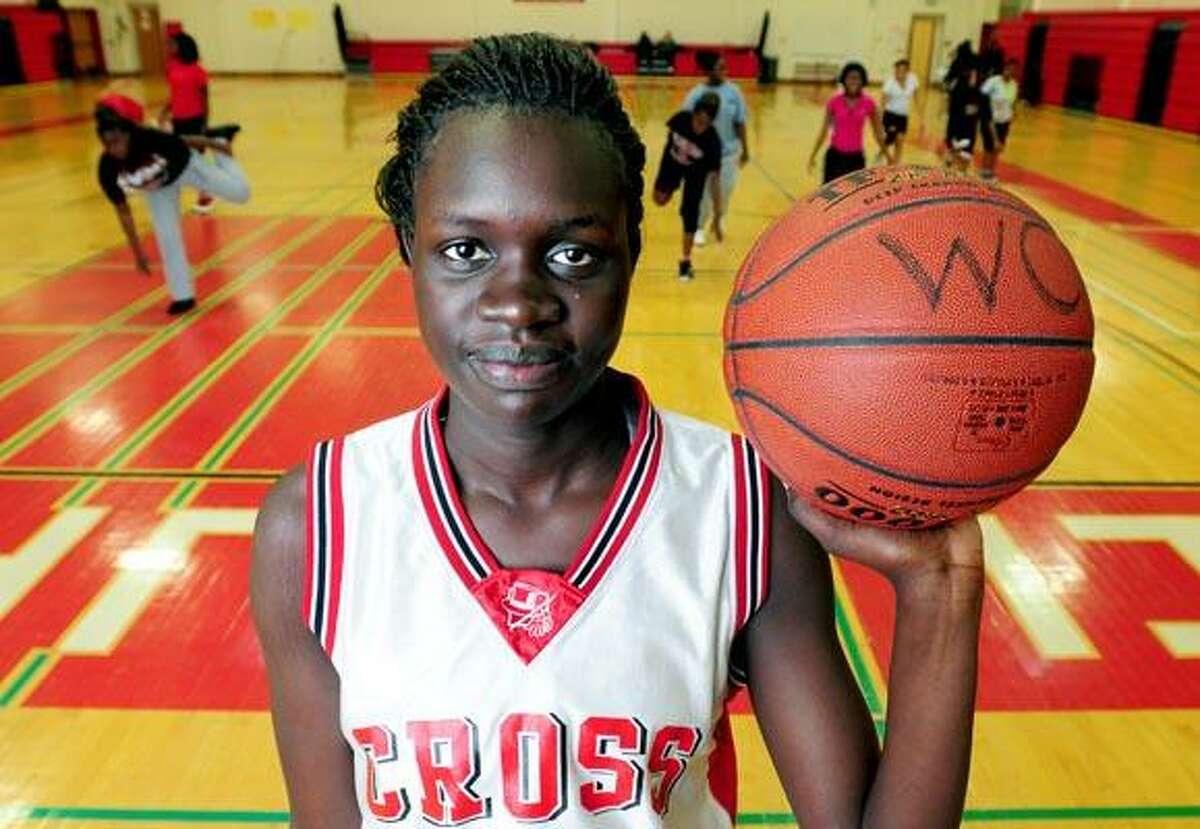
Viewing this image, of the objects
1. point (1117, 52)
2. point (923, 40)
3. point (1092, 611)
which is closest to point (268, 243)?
point (1092, 611)

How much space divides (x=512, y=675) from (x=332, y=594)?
0.21m

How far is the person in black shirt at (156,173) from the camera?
17.2 ft

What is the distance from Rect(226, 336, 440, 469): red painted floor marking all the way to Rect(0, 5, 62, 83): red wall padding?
1963 cm

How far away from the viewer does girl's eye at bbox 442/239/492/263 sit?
0.96 meters

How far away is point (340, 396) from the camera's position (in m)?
4.38

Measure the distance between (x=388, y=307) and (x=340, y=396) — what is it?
148cm

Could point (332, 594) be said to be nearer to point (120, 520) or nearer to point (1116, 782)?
point (1116, 782)

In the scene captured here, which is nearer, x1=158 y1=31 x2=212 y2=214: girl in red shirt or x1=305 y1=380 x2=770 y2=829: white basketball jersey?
x1=305 y1=380 x2=770 y2=829: white basketball jersey

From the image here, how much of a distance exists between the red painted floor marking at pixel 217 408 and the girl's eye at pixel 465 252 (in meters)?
3.11

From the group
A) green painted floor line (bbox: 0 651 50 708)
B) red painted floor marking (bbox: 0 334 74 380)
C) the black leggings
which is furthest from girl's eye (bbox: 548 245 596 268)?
the black leggings

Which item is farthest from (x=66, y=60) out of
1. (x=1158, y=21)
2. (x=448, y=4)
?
(x=1158, y=21)

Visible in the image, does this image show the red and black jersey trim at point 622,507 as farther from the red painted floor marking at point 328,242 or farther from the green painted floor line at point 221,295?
the red painted floor marking at point 328,242

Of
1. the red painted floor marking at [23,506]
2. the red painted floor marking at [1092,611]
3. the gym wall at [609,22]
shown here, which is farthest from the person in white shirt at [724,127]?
the gym wall at [609,22]

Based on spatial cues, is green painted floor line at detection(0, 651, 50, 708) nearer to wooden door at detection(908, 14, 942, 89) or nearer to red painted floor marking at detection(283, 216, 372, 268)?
red painted floor marking at detection(283, 216, 372, 268)
